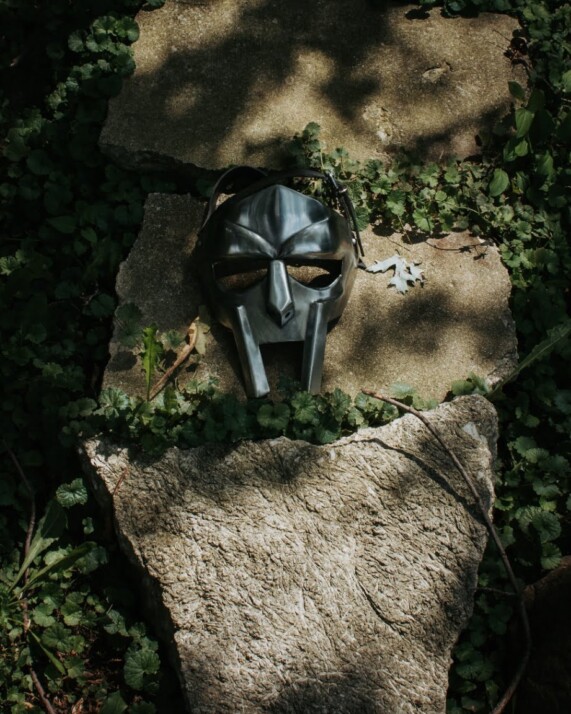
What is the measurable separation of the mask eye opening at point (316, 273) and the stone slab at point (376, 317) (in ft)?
0.50

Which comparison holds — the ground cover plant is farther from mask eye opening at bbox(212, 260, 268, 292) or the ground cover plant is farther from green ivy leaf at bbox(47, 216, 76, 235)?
mask eye opening at bbox(212, 260, 268, 292)

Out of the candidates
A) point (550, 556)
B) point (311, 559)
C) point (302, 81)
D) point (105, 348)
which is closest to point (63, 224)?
point (105, 348)

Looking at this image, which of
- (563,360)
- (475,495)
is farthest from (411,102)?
(475,495)

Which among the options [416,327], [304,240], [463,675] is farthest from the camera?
[416,327]

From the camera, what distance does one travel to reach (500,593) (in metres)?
3.34

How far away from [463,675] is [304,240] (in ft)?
5.74

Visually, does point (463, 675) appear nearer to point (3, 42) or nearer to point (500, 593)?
point (500, 593)

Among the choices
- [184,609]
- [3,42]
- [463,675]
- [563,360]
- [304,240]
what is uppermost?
[3,42]

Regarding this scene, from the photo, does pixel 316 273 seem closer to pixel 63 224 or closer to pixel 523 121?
pixel 63 224

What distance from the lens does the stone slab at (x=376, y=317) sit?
3.55 m

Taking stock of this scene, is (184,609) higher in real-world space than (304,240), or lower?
lower

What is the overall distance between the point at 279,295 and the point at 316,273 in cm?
45

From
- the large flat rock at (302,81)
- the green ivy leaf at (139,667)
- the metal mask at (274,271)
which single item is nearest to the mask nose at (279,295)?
the metal mask at (274,271)

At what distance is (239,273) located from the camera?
3.63 m
